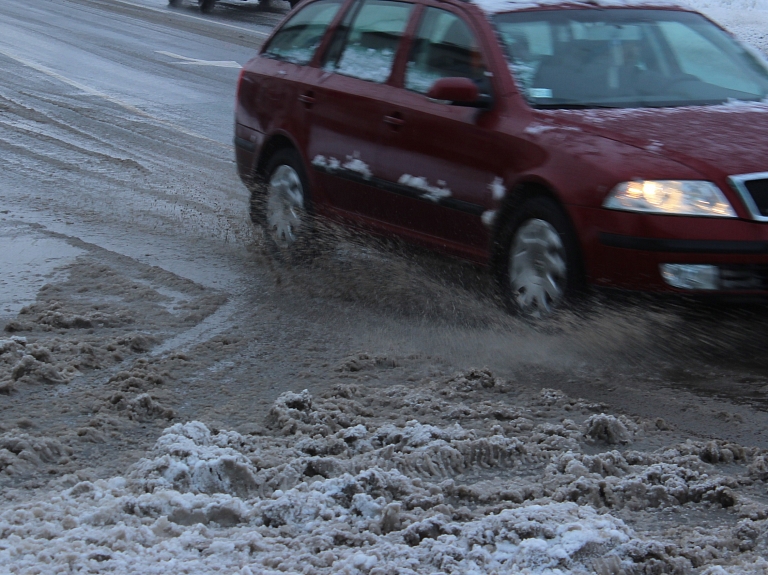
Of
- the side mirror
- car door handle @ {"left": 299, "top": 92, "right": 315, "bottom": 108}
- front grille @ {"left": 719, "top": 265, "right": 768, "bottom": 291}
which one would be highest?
the side mirror

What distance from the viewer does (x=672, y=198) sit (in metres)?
4.57

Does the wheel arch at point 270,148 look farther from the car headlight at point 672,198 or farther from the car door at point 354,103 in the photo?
the car headlight at point 672,198

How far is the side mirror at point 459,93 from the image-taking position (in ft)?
17.6

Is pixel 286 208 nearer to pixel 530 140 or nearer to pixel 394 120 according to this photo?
pixel 394 120

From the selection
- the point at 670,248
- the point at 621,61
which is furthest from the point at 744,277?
the point at 621,61

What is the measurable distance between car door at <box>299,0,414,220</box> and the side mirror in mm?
552

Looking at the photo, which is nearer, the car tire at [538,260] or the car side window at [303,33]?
the car tire at [538,260]

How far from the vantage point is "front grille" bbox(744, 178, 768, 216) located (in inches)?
178

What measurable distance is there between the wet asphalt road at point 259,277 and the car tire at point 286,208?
0.18 m

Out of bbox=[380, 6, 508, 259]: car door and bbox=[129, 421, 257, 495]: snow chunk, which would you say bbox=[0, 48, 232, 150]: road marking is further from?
bbox=[129, 421, 257, 495]: snow chunk

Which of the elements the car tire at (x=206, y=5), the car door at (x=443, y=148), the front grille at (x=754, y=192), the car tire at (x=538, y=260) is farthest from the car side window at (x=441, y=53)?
the car tire at (x=206, y=5)

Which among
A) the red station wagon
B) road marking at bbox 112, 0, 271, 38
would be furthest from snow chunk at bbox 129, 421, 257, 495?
road marking at bbox 112, 0, 271, 38

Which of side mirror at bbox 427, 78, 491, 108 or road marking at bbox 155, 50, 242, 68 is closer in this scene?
side mirror at bbox 427, 78, 491, 108

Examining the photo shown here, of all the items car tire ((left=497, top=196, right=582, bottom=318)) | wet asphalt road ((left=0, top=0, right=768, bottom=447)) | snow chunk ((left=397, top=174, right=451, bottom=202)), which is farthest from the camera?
snow chunk ((left=397, top=174, right=451, bottom=202))
